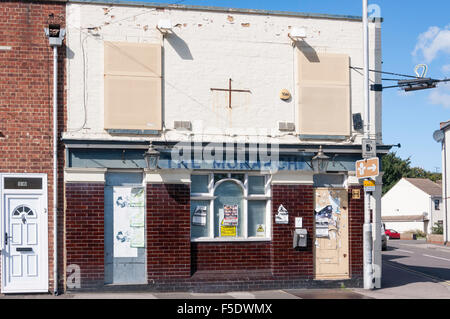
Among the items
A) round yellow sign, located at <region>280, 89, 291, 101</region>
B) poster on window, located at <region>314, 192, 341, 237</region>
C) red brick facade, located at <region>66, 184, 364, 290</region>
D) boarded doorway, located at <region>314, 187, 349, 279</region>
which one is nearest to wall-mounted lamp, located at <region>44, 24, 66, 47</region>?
red brick facade, located at <region>66, 184, 364, 290</region>

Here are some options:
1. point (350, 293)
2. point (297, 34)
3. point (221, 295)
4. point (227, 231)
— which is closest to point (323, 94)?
point (297, 34)

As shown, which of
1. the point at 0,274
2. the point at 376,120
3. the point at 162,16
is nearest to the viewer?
the point at 0,274

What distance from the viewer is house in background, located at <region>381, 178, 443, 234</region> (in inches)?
2216

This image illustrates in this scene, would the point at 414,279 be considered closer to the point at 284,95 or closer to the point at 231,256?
the point at 231,256

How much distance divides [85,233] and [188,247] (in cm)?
238

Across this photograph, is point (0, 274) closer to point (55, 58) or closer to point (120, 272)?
point (120, 272)

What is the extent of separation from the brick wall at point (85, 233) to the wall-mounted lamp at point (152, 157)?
4.62 feet

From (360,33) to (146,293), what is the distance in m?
8.44

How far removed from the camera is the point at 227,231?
14.2 meters

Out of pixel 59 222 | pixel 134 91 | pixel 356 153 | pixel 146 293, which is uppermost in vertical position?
pixel 134 91

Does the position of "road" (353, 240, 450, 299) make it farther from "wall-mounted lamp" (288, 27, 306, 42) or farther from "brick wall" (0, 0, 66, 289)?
"brick wall" (0, 0, 66, 289)

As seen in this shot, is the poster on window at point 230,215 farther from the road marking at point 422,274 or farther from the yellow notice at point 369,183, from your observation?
the road marking at point 422,274
